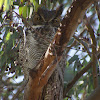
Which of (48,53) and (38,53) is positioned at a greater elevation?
(38,53)

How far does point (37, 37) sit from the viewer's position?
203 centimetres

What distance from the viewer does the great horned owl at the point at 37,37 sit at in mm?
1958

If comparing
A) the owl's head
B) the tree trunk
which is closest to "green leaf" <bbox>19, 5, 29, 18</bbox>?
the owl's head

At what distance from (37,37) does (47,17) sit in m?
0.28

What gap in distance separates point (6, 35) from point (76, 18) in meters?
Result: 1.08

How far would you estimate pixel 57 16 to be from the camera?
7.38 feet

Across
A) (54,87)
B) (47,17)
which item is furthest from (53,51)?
(47,17)

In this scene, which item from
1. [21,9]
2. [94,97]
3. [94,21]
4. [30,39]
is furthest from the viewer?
[94,21]

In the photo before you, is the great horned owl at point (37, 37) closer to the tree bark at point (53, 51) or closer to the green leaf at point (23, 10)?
the green leaf at point (23, 10)

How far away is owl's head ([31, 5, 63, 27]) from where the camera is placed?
2184 mm

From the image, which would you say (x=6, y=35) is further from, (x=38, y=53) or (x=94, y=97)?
(x=94, y=97)

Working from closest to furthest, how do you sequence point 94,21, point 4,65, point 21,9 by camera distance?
point 21,9 → point 4,65 → point 94,21

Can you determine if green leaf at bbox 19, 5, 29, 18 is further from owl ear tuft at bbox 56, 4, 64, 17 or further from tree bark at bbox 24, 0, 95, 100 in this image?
tree bark at bbox 24, 0, 95, 100

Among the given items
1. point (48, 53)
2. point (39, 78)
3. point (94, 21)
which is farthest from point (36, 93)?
point (94, 21)
